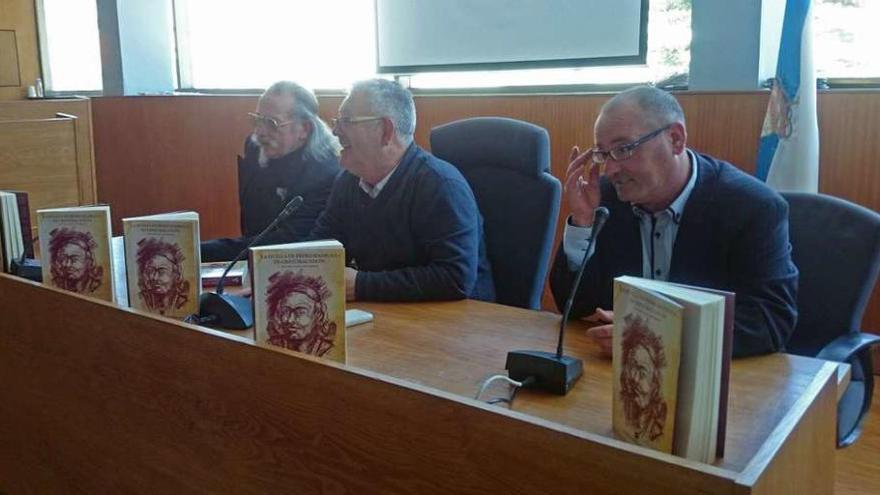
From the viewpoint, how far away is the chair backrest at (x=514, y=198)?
218 cm

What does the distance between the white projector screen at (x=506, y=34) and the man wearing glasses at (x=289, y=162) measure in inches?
55.6

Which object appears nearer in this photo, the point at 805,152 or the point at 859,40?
the point at 805,152

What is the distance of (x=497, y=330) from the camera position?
5.01 ft

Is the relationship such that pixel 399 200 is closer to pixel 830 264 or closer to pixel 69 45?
pixel 830 264

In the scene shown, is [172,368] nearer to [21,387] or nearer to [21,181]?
[21,387]

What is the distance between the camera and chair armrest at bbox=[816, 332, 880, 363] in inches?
59.7

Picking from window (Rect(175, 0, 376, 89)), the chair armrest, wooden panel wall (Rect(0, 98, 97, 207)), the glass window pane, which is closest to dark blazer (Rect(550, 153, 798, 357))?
the chair armrest

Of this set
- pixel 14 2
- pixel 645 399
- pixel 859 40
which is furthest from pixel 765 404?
pixel 14 2

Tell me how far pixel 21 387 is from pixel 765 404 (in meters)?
1.38

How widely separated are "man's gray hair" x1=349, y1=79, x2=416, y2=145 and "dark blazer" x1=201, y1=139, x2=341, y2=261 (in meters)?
0.49

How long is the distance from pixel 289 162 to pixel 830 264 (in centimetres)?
162

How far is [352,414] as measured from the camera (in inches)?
39.0

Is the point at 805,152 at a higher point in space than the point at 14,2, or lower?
lower

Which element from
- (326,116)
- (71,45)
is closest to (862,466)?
(326,116)
